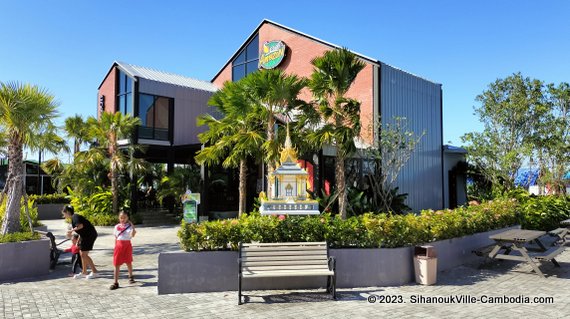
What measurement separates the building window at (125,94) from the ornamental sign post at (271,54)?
7.48m

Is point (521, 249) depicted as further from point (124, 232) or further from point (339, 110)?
point (124, 232)

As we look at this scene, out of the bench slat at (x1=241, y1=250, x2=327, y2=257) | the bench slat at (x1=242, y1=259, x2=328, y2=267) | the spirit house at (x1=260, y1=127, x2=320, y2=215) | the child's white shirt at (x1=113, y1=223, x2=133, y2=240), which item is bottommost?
the bench slat at (x1=242, y1=259, x2=328, y2=267)

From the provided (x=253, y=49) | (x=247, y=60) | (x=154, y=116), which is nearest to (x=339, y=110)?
(x=154, y=116)

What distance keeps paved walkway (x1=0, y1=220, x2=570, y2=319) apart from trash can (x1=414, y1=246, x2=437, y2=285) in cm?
18

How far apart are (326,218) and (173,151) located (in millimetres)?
16115

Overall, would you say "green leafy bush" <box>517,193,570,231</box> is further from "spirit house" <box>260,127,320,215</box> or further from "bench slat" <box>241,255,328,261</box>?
"bench slat" <box>241,255,328,261</box>

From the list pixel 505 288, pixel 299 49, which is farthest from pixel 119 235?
pixel 299 49

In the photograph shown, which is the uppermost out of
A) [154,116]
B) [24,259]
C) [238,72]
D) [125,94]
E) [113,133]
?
[238,72]

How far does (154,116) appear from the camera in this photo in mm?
22719

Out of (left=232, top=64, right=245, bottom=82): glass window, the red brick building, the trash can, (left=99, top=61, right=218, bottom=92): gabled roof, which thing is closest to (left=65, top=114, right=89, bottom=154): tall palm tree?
the red brick building

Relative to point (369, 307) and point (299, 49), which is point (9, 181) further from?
point (299, 49)

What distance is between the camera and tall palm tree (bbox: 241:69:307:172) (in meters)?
12.6

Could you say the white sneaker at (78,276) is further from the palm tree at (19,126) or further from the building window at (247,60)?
the building window at (247,60)

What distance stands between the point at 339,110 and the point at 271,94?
223 cm
